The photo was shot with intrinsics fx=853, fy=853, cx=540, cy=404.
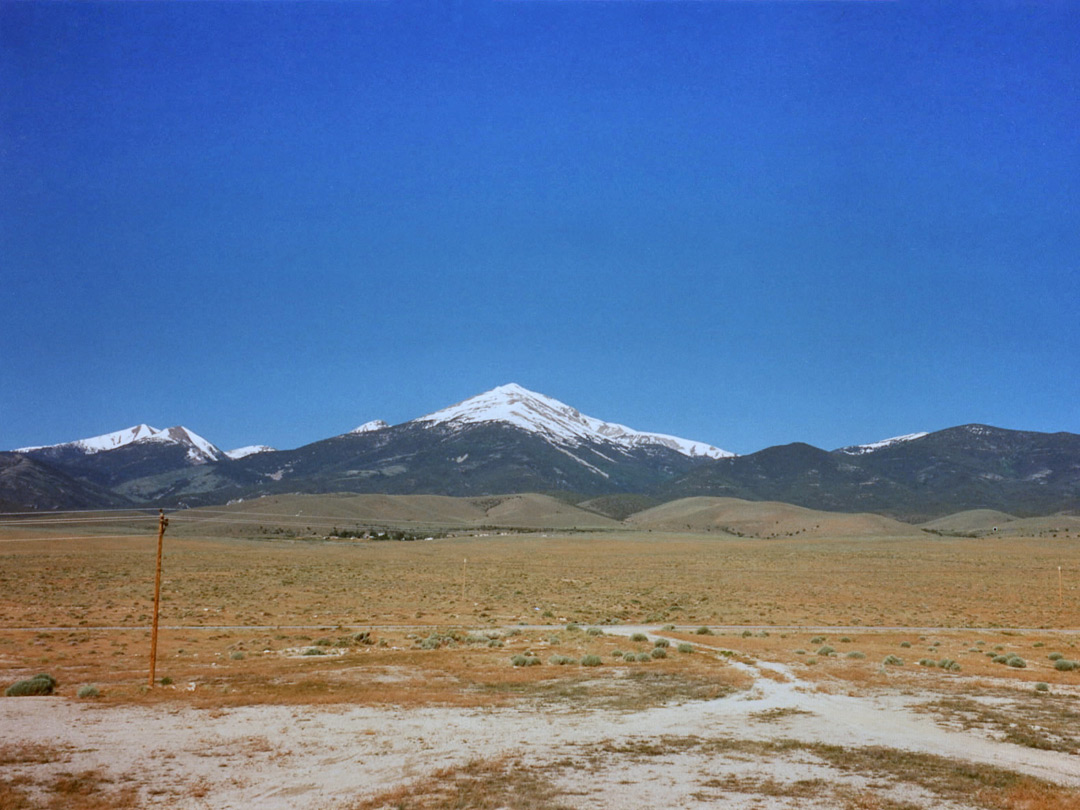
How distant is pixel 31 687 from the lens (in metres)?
17.2

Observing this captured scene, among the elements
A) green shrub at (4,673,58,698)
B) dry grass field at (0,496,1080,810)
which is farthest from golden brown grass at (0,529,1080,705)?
green shrub at (4,673,58,698)

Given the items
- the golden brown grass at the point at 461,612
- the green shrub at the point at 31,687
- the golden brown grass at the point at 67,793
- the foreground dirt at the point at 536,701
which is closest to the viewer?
the golden brown grass at the point at 67,793

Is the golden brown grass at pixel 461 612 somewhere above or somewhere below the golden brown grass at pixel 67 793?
below

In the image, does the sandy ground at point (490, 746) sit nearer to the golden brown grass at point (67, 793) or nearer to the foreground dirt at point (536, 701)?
the foreground dirt at point (536, 701)

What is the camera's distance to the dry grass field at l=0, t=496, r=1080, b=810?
11156 millimetres

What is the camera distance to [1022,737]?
14016mm

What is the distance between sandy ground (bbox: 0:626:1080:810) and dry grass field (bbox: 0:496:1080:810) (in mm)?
60

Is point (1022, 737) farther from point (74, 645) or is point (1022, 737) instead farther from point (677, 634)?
point (74, 645)

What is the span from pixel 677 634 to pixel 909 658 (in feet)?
27.8

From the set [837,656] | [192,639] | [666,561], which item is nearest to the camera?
[837,656]

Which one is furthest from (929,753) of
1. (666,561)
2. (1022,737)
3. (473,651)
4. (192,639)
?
(666,561)

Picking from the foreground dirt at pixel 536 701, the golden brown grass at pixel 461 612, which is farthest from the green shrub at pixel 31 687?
the foreground dirt at pixel 536 701

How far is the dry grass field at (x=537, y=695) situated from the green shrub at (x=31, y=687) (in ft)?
1.38

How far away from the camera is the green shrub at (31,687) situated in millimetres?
16984
